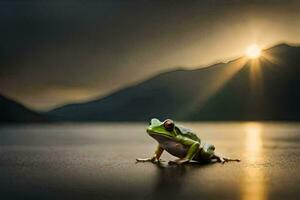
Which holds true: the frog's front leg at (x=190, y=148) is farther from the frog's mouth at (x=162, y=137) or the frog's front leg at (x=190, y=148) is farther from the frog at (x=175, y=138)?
the frog's mouth at (x=162, y=137)

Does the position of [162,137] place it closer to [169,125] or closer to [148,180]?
[169,125]

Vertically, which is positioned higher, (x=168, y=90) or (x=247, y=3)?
(x=247, y=3)

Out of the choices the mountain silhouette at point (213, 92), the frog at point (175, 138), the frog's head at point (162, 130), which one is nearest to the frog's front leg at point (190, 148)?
the frog at point (175, 138)

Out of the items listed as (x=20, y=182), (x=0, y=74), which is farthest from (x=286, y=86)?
(x=20, y=182)

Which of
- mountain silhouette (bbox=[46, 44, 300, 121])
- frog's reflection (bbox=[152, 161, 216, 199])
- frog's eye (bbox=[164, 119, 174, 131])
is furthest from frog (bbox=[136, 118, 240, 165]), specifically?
mountain silhouette (bbox=[46, 44, 300, 121])

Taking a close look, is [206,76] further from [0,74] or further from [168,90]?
[0,74]

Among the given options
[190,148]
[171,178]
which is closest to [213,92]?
[190,148]

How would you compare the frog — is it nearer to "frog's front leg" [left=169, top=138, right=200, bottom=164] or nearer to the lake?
"frog's front leg" [left=169, top=138, right=200, bottom=164]
